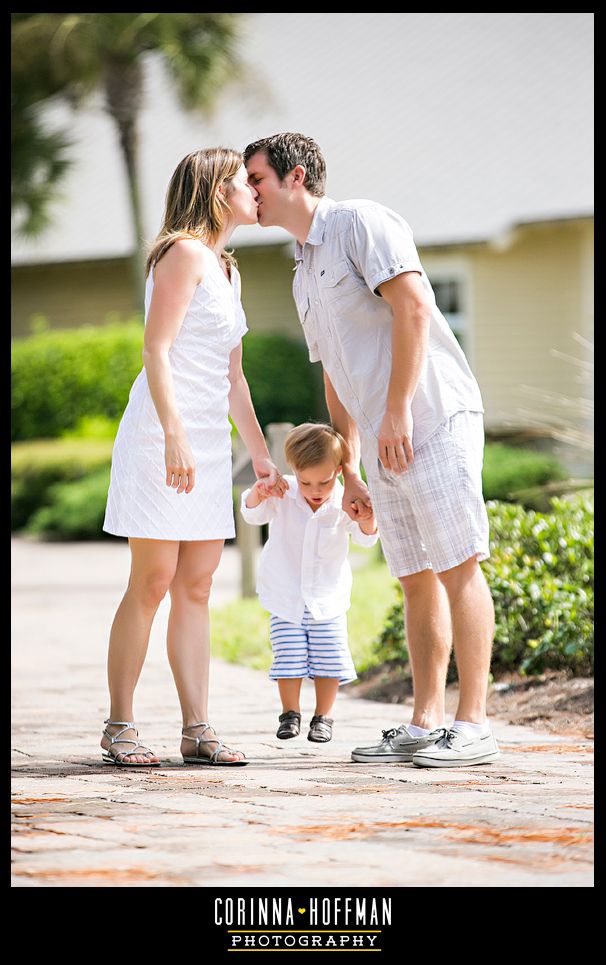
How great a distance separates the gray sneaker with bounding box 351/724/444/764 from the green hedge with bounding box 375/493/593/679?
1304 millimetres

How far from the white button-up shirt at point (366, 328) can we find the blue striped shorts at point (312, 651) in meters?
0.82

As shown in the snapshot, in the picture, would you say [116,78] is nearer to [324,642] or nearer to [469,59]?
[469,59]

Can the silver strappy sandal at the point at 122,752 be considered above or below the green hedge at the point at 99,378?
below

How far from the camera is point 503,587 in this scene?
5762 mm

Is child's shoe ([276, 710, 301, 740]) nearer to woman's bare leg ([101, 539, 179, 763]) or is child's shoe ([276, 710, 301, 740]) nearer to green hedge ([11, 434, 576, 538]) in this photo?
woman's bare leg ([101, 539, 179, 763])

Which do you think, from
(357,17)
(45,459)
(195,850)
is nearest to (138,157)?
(357,17)

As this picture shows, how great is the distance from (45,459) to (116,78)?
928 cm

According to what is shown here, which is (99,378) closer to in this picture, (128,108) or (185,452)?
(128,108)

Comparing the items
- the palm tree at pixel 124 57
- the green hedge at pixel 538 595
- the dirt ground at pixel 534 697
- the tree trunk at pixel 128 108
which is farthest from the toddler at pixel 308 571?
the palm tree at pixel 124 57

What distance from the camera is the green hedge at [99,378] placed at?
19.1m

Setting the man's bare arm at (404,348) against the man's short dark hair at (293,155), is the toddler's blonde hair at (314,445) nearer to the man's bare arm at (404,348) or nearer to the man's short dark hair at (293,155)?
the man's bare arm at (404,348)

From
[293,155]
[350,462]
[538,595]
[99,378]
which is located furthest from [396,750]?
[99,378]

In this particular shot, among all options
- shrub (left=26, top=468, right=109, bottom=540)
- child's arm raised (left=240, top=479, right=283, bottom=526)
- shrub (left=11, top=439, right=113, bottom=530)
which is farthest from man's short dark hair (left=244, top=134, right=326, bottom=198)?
shrub (left=11, top=439, right=113, bottom=530)

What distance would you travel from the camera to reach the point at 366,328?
13.4 ft
